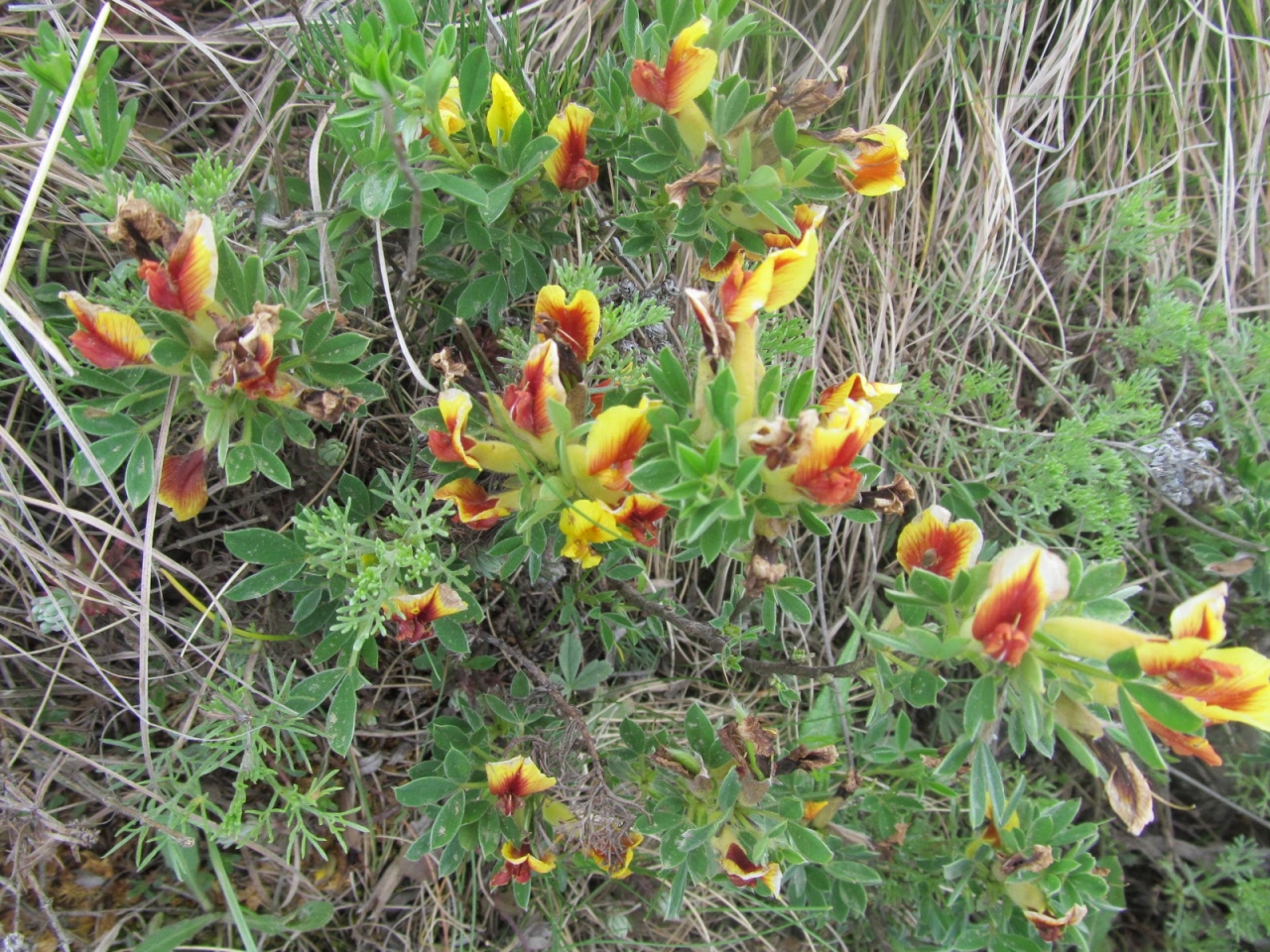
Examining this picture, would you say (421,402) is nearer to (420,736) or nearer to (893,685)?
(420,736)

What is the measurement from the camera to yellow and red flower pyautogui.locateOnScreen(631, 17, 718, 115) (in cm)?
157

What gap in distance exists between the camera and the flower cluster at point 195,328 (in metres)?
1.43

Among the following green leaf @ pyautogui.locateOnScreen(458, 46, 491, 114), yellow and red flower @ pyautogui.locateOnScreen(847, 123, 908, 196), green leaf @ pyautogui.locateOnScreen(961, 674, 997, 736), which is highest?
green leaf @ pyautogui.locateOnScreen(458, 46, 491, 114)

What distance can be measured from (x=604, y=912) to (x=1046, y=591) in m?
1.70

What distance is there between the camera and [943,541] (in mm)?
1632

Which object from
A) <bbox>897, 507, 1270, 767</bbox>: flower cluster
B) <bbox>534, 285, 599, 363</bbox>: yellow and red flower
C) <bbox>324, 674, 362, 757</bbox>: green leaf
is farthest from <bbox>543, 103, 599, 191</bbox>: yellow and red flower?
<bbox>897, 507, 1270, 767</bbox>: flower cluster

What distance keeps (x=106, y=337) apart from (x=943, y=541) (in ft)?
4.99

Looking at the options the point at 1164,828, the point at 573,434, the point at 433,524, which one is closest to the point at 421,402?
the point at 433,524

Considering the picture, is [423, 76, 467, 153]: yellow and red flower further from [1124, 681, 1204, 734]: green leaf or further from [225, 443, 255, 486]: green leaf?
[1124, 681, 1204, 734]: green leaf

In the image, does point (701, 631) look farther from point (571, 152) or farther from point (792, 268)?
point (571, 152)

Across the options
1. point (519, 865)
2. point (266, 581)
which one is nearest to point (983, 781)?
point (519, 865)

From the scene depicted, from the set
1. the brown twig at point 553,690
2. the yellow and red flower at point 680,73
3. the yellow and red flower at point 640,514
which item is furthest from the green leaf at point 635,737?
the yellow and red flower at point 680,73

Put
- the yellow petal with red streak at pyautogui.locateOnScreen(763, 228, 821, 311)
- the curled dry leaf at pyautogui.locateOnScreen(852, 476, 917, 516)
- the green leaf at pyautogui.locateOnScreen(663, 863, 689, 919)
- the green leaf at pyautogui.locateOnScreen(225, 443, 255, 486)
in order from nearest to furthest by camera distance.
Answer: the yellow petal with red streak at pyautogui.locateOnScreen(763, 228, 821, 311) < the green leaf at pyautogui.locateOnScreen(225, 443, 255, 486) < the curled dry leaf at pyautogui.locateOnScreen(852, 476, 917, 516) < the green leaf at pyautogui.locateOnScreen(663, 863, 689, 919)

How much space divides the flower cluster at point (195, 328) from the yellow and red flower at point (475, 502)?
255mm
